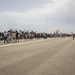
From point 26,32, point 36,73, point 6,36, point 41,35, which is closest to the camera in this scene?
point 36,73

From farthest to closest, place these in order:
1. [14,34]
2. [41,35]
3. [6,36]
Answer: [41,35] < [14,34] < [6,36]

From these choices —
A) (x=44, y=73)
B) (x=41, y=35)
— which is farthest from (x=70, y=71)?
(x=41, y=35)

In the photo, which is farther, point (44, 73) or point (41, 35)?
A: point (41, 35)

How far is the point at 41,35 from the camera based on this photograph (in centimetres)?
8162

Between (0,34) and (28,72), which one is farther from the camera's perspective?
(0,34)

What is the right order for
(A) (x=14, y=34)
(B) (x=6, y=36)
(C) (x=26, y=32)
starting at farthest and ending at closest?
(C) (x=26, y=32)
(A) (x=14, y=34)
(B) (x=6, y=36)

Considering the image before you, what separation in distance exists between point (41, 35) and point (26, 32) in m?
25.3

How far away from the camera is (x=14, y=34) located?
1588 inches

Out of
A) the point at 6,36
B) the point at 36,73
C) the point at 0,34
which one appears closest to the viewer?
the point at 36,73

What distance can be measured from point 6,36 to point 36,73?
30024mm

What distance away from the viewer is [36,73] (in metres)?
7.60

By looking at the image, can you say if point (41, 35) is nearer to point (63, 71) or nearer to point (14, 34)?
point (14, 34)

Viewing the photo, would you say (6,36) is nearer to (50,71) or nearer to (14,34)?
(14,34)

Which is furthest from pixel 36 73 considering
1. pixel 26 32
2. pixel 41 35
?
pixel 41 35
